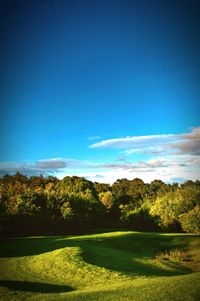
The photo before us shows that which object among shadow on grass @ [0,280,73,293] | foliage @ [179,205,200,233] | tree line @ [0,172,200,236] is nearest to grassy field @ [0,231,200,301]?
shadow on grass @ [0,280,73,293]

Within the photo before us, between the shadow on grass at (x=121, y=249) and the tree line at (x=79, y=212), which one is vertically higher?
the tree line at (x=79, y=212)

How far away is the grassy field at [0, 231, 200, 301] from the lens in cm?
1620

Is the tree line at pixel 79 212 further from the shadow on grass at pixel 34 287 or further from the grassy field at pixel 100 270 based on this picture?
the shadow on grass at pixel 34 287

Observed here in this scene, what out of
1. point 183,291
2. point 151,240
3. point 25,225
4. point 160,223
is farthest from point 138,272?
point 160,223

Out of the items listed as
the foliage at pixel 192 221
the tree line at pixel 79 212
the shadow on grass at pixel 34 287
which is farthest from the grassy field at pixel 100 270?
the foliage at pixel 192 221

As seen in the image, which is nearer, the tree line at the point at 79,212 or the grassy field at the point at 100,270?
the grassy field at the point at 100,270

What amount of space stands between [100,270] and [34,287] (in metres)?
6.57

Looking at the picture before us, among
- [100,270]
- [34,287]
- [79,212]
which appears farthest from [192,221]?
[34,287]

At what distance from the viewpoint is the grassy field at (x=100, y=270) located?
16.2 m

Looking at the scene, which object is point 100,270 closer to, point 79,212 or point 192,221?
point 79,212

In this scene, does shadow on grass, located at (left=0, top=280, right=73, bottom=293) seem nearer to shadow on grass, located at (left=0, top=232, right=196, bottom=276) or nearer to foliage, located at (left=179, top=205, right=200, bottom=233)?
shadow on grass, located at (left=0, top=232, right=196, bottom=276)

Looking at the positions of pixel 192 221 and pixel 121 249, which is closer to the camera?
pixel 121 249

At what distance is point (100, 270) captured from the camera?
24562 mm

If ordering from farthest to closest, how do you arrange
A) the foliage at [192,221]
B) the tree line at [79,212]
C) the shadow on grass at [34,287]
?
the foliage at [192,221]
the tree line at [79,212]
the shadow on grass at [34,287]
